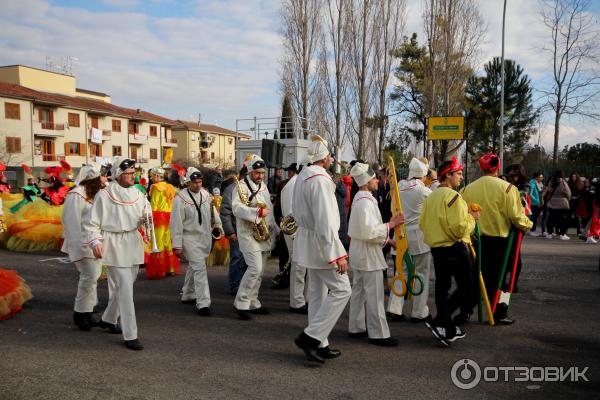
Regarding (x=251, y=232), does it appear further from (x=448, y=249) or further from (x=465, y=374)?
(x=465, y=374)

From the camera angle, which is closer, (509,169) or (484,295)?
(484,295)

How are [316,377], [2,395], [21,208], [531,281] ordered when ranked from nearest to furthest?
[2,395] → [316,377] → [531,281] → [21,208]

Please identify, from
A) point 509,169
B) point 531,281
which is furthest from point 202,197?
point 531,281

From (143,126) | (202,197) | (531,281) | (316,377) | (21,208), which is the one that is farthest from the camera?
(143,126)

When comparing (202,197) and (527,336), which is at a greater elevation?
(202,197)

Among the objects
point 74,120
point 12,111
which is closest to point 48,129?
point 74,120

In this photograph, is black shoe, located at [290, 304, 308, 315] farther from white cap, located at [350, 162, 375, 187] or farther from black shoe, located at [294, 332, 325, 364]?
white cap, located at [350, 162, 375, 187]

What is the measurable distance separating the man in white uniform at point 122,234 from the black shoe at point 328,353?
190 cm

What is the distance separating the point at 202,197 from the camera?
6738 millimetres

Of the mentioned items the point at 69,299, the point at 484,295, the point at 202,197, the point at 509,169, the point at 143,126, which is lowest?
the point at 69,299

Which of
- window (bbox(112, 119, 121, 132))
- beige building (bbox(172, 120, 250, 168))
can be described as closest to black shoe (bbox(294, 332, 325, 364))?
window (bbox(112, 119, 121, 132))

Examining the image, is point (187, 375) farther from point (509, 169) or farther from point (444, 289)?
point (509, 169)

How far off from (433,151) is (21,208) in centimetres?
2159

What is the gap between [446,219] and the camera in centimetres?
476
